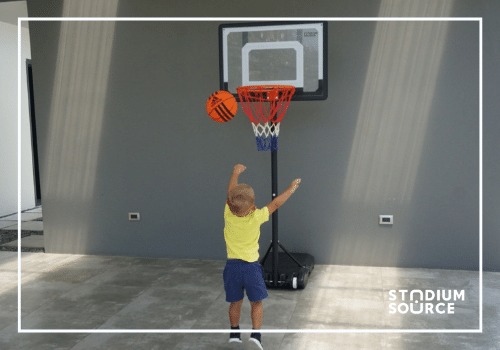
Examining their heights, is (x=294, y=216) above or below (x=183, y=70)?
below

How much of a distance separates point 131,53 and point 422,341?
3.85 m

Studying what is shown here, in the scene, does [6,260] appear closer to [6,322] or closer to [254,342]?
[6,322]

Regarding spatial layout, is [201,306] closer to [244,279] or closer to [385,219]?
[244,279]

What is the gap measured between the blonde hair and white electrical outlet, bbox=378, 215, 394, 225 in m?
2.32

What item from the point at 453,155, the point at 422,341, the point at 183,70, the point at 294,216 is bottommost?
the point at 422,341

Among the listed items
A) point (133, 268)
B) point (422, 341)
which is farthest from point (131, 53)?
point (422, 341)

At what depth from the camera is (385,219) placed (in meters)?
5.30

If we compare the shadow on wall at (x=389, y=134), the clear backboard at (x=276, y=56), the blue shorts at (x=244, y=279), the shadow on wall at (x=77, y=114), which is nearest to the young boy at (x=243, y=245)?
the blue shorts at (x=244, y=279)

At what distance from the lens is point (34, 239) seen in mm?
A: 6695

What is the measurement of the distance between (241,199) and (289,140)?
7.29 ft

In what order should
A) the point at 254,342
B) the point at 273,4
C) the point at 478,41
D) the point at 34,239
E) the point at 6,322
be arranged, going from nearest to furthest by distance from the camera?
the point at 254,342, the point at 6,322, the point at 478,41, the point at 273,4, the point at 34,239

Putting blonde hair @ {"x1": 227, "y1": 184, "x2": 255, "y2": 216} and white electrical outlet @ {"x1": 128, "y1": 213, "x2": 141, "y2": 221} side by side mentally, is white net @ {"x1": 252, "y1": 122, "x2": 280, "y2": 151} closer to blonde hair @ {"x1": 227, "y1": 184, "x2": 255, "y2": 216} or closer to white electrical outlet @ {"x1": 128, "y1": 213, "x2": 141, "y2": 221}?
blonde hair @ {"x1": 227, "y1": 184, "x2": 255, "y2": 216}

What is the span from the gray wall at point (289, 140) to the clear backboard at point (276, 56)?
0.44 metres

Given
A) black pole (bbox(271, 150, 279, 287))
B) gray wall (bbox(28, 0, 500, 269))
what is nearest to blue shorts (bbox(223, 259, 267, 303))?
black pole (bbox(271, 150, 279, 287))
